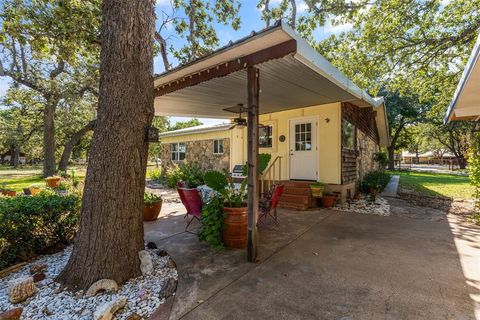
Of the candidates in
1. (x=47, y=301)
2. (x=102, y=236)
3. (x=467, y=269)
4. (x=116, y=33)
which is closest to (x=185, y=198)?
(x=102, y=236)

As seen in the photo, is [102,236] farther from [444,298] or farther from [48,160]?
[48,160]

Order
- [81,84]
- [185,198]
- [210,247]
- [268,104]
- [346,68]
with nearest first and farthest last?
1. [210,247]
2. [185,198]
3. [268,104]
4. [346,68]
5. [81,84]

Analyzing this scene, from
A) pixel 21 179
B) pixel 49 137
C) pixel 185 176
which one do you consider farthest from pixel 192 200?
pixel 49 137

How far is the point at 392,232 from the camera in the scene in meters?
4.53

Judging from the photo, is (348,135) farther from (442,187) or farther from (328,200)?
(442,187)

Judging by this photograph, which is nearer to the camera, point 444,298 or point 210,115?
point 444,298

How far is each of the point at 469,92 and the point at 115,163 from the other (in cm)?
603

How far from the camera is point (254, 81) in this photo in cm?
344

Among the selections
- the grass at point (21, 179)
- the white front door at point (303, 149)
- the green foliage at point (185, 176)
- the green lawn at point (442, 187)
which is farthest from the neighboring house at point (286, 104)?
the grass at point (21, 179)

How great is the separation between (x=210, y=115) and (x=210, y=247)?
5016 millimetres

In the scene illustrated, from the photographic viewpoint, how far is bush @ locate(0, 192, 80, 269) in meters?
2.98

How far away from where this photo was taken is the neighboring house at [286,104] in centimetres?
324

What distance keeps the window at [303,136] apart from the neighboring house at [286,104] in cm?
3

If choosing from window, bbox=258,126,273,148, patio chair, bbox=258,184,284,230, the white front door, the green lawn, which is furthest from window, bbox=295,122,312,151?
the green lawn
